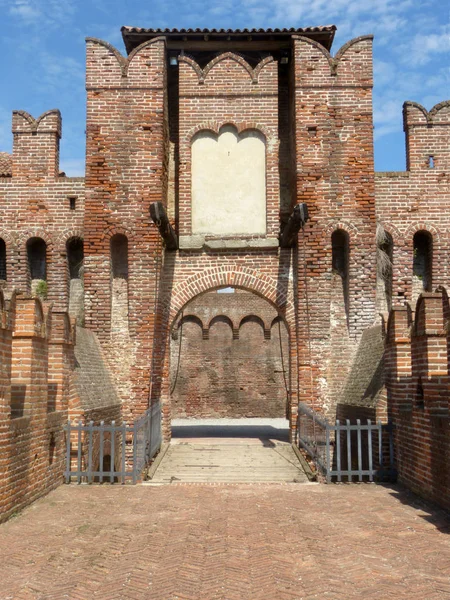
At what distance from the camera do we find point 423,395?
27.2ft

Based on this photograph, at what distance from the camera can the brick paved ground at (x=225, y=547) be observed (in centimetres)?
478

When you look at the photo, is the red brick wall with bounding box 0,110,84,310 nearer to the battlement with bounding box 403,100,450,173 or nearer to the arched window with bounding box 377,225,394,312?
the arched window with bounding box 377,225,394,312

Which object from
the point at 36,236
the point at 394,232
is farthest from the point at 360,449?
the point at 36,236

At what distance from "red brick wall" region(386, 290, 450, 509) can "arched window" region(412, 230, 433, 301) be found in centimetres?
501

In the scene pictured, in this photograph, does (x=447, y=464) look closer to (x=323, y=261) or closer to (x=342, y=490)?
(x=342, y=490)

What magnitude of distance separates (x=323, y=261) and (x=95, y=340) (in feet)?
17.4

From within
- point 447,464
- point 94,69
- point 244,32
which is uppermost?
point 244,32

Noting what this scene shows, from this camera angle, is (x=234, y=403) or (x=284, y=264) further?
(x=234, y=403)

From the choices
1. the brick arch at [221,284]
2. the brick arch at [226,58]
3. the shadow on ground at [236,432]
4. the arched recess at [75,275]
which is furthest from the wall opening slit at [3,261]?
the brick arch at [226,58]

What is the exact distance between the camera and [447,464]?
7.18m

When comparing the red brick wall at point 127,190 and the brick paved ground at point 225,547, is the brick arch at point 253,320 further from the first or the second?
the brick paved ground at point 225,547

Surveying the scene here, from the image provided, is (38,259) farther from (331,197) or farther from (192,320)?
(192,320)

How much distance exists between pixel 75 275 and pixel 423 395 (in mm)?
9598

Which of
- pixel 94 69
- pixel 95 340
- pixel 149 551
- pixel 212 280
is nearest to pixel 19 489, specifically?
pixel 149 551
